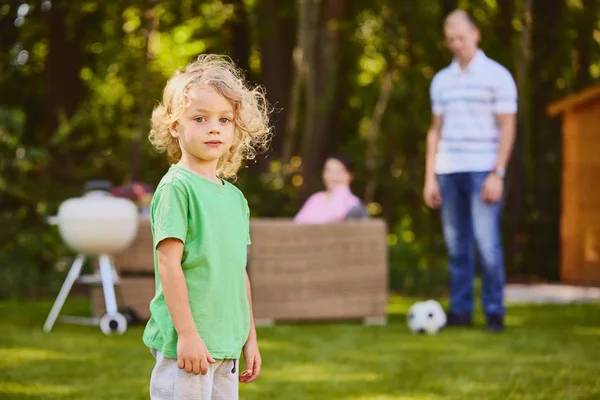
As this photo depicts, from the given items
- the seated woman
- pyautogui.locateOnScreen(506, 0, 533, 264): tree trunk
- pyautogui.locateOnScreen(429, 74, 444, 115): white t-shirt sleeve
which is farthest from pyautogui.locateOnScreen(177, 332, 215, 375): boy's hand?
pyautogui.locateOnScreen(506, 0, 533, 264): tree trunk

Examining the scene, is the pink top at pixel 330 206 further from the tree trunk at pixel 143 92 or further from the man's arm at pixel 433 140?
the tree trunk at pixel 143 92

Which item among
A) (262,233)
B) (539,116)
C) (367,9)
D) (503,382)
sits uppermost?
(367,9)

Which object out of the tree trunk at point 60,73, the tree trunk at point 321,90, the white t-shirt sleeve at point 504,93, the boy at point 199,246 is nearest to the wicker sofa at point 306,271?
the white t-shirt sleeve at point 504,93

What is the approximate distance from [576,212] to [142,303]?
A: 5.68 m

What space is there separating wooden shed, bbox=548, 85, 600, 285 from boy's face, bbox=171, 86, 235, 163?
8545mm

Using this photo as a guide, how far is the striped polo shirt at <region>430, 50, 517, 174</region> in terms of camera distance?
6.03 m

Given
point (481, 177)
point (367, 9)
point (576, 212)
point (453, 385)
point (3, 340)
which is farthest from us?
point (367, 9)

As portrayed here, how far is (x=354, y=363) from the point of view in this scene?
4.92 metres

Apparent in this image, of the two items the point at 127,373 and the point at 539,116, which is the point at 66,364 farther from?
the point at 539,116

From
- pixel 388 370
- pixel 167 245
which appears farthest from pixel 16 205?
pixel 167 245

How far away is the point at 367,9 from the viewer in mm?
11805

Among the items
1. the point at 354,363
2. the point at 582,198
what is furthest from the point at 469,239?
the point at 582,198

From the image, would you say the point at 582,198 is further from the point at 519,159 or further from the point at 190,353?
the point at 190,353

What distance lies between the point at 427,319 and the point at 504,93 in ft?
4.22
